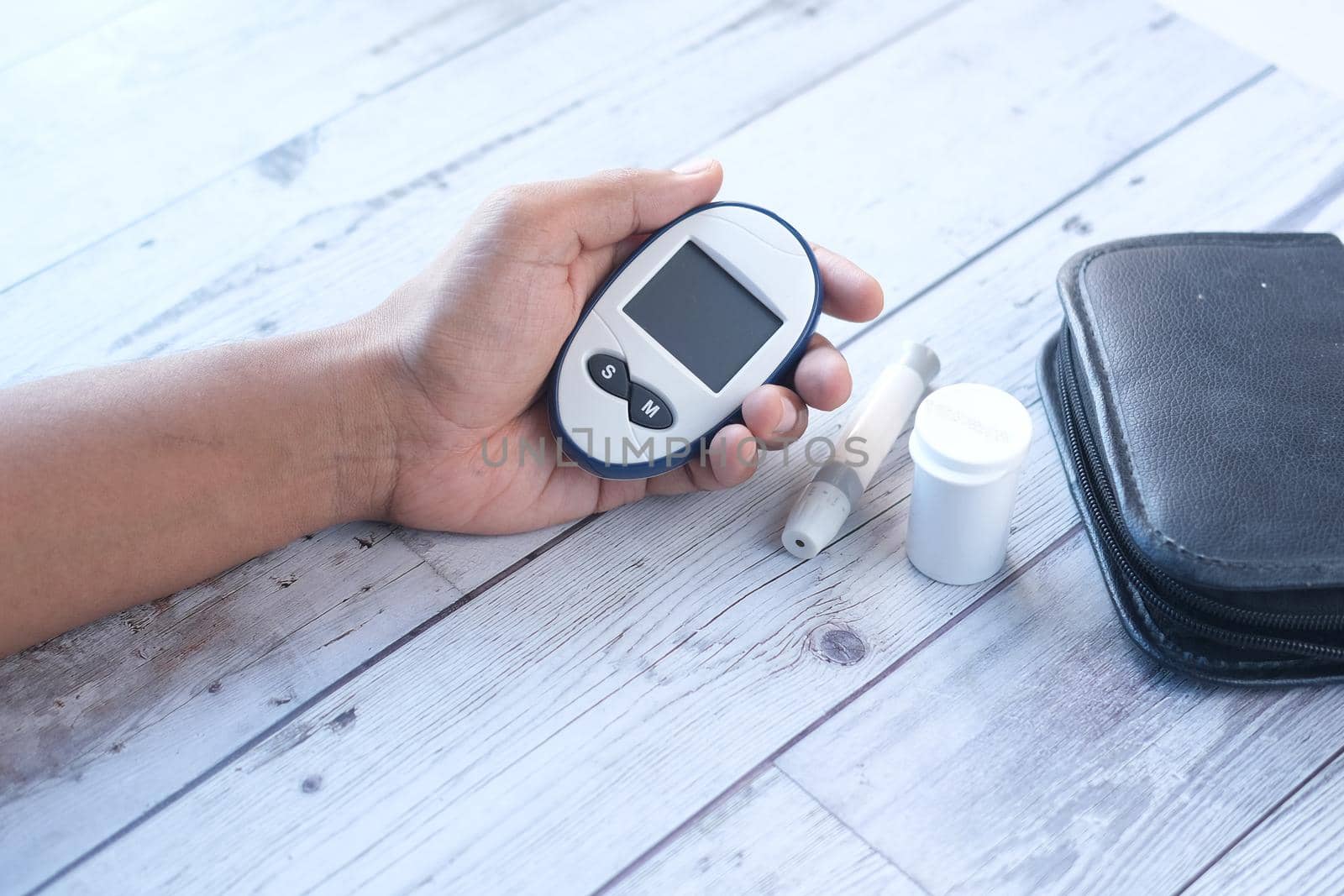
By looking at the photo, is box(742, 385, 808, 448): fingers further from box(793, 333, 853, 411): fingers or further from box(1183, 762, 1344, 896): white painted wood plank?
box(1183, 762, 1344, 896): white painted wood plank

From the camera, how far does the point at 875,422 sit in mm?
897

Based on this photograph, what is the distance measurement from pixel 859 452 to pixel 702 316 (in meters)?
0.14

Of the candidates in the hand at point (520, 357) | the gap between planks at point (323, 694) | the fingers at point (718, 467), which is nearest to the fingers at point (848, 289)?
the hand at point (520, 357)

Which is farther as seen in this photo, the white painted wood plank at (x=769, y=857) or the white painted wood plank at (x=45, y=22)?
the white painted wood plank at (x=45, y=22)

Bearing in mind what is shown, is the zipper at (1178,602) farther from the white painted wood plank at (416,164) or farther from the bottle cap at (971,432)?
the white painted wood plank at (416,164)

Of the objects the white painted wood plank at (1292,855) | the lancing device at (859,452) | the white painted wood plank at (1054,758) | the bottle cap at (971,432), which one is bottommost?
the white painted wood plank at (1292,855)

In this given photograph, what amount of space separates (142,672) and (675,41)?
0.79 m

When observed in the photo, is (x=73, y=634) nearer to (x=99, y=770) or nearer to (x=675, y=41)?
(x=99, y=770)

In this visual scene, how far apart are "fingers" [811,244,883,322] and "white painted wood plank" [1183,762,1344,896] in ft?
1.33

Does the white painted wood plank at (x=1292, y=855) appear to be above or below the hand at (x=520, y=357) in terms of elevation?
below

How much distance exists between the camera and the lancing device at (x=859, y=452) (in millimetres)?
847

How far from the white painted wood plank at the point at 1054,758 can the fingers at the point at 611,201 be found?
0.34m

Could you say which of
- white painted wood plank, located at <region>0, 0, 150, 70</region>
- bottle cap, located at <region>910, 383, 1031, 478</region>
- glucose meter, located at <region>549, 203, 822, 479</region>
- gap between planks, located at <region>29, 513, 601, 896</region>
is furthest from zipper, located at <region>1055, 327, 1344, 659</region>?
white painted wood plank, located at <region>0, 0, 150, 70</region>

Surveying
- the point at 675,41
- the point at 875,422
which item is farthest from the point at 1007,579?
the point at 675,41
